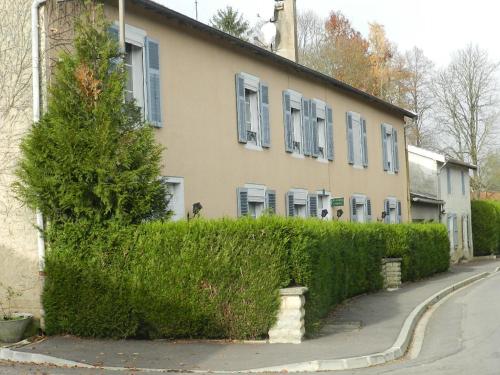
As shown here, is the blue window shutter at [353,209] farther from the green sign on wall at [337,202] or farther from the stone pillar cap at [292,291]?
the stone pillar cap at [292,291]

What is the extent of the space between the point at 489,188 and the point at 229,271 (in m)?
51.9

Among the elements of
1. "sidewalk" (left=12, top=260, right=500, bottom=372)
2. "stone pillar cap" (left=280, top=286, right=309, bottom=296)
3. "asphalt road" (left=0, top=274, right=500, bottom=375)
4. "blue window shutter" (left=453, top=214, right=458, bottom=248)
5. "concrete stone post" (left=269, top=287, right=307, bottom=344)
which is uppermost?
"blue window shutter" (left=453, top=214, right=458, bottom=248)

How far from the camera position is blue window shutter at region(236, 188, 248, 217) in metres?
18.9

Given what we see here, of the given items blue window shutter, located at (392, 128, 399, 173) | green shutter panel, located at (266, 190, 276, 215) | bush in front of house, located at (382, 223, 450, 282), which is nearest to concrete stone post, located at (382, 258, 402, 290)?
bush in front of house, located at (382, 223, 450, 282)

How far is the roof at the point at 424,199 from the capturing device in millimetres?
34250

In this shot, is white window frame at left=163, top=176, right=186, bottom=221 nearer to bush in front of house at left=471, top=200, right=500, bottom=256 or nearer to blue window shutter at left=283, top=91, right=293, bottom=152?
blue window shutter at left=283, top=91, right=293, bottom=152

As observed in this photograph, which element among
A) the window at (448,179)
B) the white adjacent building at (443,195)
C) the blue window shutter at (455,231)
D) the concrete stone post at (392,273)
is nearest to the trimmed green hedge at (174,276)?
the concrete stone post at (392,273)

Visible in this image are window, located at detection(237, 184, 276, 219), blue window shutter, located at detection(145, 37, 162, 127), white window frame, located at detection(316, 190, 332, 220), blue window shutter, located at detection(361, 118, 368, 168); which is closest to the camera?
blue window shutter, located at detection(145, 37, 162, 127)

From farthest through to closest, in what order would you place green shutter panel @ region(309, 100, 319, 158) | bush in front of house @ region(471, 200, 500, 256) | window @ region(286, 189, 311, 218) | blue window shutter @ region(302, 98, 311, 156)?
bush in front of house @ region(471, 200, 500, 256), green shutter panel @ region(309, 100, 319, 158), blue window shutter @ region(302, 98, 311, 156), window @ region(286, 189, 311, 218)

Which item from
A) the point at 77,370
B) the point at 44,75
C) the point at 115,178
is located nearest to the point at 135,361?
the point at 77,370

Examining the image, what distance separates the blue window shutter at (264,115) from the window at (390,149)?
11208 millimetres

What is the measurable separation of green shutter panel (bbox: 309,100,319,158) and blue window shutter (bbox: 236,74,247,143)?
4.82 meters

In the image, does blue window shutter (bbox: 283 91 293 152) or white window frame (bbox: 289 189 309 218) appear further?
white window frame (bbox: 289 189 309 218)

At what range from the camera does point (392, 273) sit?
22.5m
